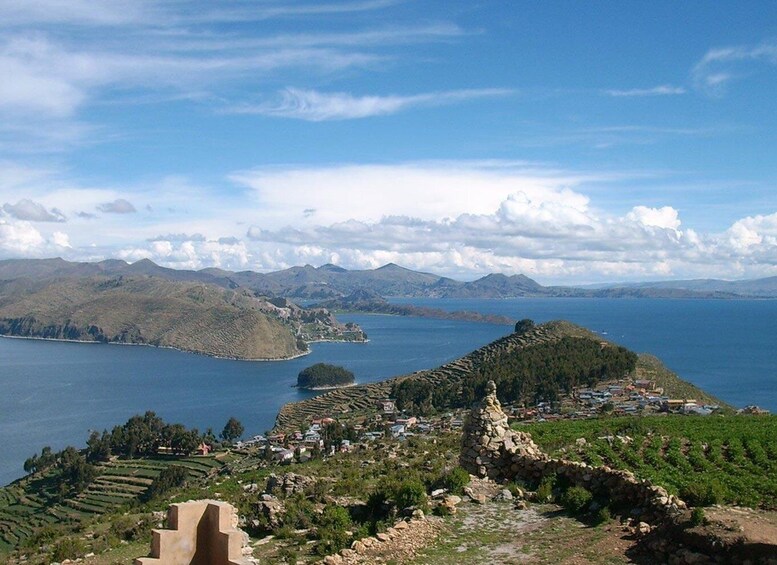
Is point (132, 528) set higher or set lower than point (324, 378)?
higher

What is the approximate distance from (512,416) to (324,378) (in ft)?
304

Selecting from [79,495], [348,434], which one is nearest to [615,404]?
[348,434]

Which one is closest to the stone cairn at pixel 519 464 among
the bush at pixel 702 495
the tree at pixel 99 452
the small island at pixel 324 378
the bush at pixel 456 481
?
the bush at pixel 702 495

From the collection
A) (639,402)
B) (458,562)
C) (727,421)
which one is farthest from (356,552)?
(639,402)

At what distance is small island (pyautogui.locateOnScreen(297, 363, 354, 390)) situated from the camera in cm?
13688

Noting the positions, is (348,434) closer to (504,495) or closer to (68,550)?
(68,550)

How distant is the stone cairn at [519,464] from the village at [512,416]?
79.6 ft

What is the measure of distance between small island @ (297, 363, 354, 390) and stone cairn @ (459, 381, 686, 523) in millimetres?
121641

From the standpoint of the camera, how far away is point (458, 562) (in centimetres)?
1034

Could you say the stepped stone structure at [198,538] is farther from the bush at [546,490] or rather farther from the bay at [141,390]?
the bay at [141,390]

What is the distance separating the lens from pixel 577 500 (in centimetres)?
1220

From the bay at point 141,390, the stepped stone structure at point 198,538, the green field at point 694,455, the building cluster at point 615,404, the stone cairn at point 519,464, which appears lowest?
the bay at point 141,390

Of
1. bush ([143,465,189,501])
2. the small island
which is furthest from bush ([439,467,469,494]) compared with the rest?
the small island

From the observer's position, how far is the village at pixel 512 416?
42031mm
